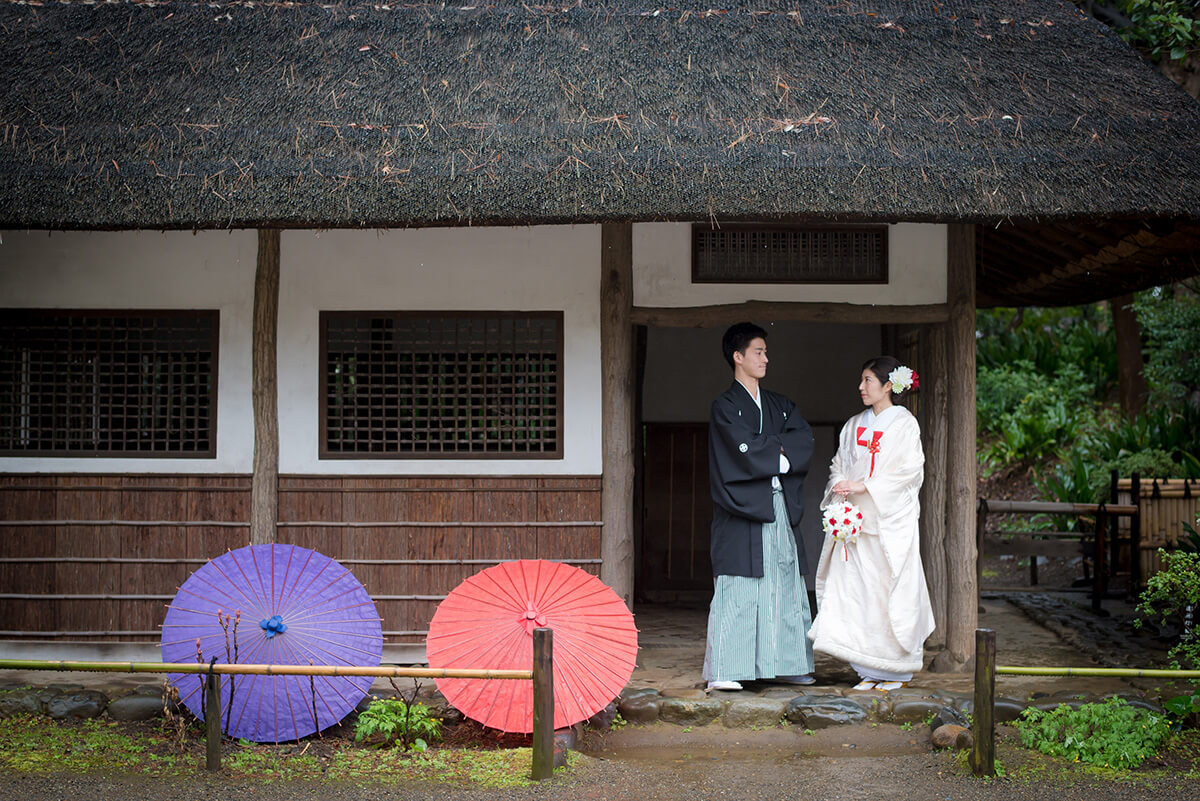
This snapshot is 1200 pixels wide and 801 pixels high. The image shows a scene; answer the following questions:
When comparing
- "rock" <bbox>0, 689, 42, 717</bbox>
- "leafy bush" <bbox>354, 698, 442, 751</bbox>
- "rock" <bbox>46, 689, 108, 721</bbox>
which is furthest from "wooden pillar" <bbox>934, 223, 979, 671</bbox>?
"rock" <bbox>0, 689, 42, 717</bbox>

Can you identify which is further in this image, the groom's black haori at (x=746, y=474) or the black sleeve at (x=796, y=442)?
the black sleeve at (x=796, y=442)

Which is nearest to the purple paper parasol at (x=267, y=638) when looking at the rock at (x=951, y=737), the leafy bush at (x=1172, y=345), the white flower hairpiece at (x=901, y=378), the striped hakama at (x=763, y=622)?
the striped hakama at (x=763, y=622)

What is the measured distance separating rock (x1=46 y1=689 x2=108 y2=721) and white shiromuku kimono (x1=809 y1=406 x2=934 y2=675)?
144 inches

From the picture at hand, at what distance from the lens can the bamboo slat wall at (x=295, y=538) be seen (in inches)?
242

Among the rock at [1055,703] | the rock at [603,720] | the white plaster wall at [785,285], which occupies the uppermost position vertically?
the white plaster wall at [785,285]

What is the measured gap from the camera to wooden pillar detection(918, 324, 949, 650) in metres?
6.18

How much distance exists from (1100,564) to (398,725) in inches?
221

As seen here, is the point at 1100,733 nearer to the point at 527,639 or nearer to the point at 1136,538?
the point at 527,639

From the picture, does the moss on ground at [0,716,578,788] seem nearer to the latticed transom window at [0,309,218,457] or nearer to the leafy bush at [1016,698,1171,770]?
the latticed transom window at [0,309,218,457]

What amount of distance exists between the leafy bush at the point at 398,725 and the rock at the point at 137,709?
108cm

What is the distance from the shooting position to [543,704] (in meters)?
4.38

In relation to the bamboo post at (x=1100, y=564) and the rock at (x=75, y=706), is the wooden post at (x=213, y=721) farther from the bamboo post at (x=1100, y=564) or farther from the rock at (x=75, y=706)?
the bamboo post at (x=1100, y=564)

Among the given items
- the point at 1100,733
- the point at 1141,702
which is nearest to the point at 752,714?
the point at 1100,733

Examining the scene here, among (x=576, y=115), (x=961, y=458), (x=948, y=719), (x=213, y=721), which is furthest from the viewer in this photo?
(x=961, y=458)
